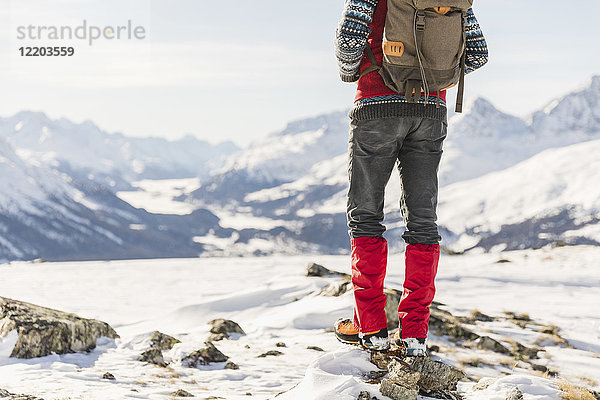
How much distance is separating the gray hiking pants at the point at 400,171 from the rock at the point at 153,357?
171 inches

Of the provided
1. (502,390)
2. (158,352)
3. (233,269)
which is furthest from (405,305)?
(233,269)

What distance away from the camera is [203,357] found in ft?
26.0

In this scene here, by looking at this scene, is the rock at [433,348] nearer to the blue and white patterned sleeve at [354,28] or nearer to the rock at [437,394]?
the rock at [437,394]

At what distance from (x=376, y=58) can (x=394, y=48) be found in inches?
11.3

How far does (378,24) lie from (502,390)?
394 centimetres

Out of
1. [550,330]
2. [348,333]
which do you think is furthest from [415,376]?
[550,330]

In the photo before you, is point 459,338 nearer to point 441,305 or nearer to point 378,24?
point 441,305

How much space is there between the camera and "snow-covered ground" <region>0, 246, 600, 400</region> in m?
5.78

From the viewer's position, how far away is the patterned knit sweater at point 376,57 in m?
4.49

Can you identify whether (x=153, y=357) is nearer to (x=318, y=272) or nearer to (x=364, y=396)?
(x=364, y=396)

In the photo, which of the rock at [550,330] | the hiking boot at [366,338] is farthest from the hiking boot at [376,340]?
the rock at [550,330]

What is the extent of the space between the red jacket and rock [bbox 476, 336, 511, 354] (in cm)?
668

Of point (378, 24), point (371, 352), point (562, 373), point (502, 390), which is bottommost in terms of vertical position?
point (562, 373)

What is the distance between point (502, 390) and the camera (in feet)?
16.9
